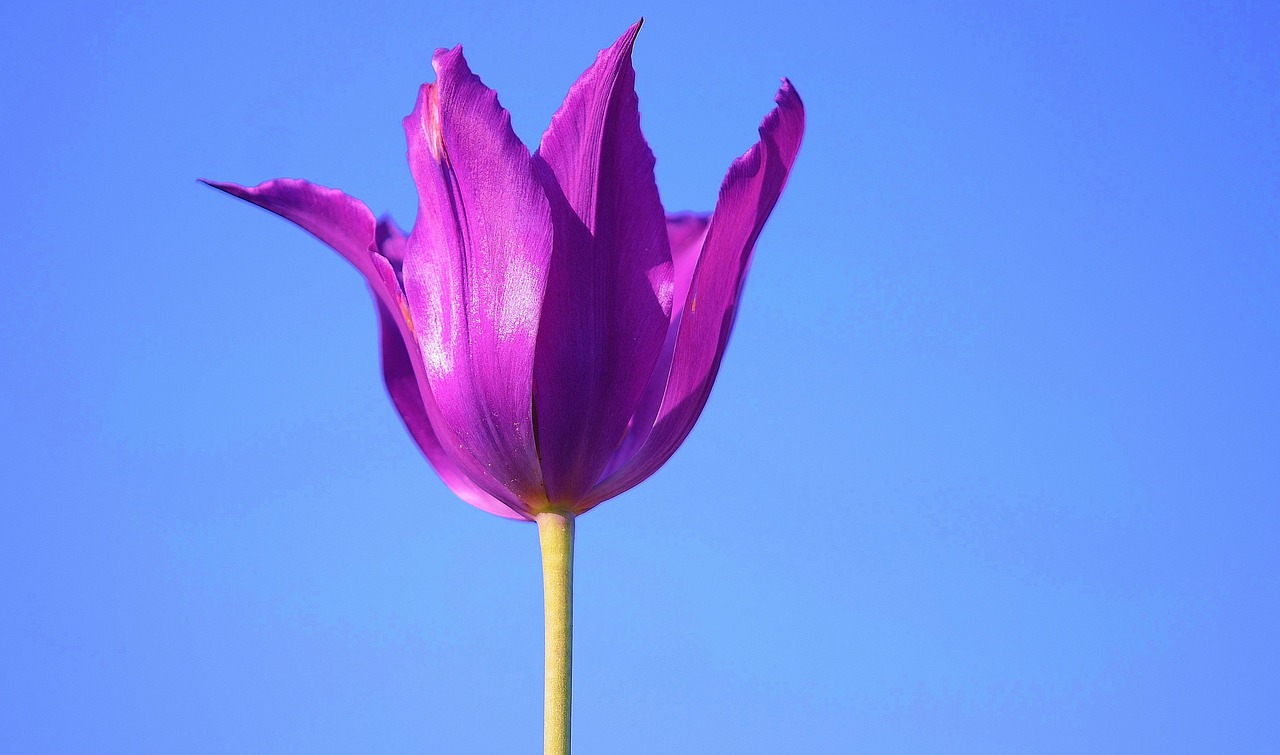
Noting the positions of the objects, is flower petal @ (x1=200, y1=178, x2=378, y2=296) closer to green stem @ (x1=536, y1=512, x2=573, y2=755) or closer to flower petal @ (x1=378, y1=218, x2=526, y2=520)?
flower petal @ (x1=378, y1=218, x2=526, y2=520)

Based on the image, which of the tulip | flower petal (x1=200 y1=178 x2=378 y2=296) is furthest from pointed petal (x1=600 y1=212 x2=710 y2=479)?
flower petal (x1=200 y1=178 x2=378 y2=296)

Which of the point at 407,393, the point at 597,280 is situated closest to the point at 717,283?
the point at 597,280

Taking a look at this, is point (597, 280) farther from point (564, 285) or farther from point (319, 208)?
point (319, 208)

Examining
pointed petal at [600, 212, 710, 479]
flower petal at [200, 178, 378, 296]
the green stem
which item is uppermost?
flower petal at [200, 178, 378, 296]

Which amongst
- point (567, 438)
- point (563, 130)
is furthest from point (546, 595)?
point (563, 130)

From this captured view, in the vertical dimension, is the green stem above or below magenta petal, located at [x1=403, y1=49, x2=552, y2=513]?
below

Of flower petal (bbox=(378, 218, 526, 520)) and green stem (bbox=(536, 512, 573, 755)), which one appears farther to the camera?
flower petal (bbox=(378, 218, 526, 520))

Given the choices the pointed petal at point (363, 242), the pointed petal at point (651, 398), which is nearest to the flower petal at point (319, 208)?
the pointed petal at point (363, 242)

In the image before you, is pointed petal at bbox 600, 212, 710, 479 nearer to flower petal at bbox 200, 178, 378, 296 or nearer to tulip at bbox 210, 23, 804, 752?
tulip at bbox 210, 23, 804, 752
